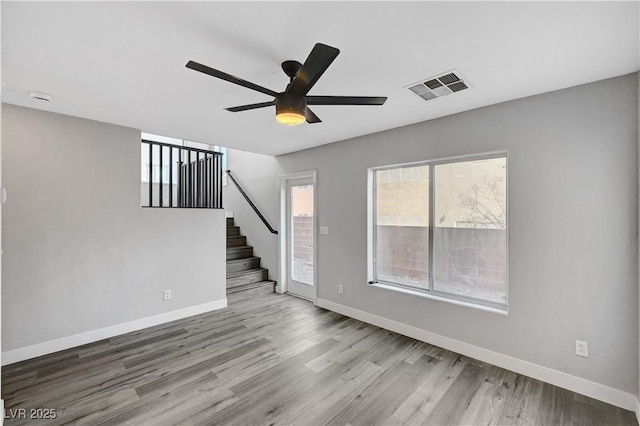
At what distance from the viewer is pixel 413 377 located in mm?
2631

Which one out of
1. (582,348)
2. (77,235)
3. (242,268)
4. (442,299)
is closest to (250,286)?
(242,268)

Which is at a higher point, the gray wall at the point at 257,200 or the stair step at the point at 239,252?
the gray wall at the point at 257,200

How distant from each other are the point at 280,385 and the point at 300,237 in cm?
277

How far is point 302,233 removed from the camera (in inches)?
198

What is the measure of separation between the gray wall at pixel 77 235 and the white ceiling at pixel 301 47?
1.64 ft

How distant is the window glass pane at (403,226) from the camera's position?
3.53 meters

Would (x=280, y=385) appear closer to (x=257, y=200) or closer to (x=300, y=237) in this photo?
(x=300, y=237)

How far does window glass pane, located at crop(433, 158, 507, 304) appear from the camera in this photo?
9.56ft

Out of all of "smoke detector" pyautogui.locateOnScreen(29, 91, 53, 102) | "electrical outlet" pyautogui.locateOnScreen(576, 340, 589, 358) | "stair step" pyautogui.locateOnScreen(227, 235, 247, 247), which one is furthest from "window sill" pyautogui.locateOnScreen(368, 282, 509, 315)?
"smoke detector" pyautogui.locateOnScreen(29, 91, 53, 102)

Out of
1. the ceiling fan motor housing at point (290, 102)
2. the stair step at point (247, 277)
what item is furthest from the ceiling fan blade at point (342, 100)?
the stair step at point (247, 277)

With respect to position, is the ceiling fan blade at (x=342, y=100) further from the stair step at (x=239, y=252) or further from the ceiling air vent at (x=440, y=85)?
the stair step at (x=239, y=252)

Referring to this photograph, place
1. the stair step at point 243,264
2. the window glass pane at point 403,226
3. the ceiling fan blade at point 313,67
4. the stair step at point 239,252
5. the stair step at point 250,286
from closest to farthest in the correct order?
1. the ceiling fan blade at point 313,67
2. the window glass pane at point 403,226
3. the stair step at point 250,286
4. the stair step at point 243,264
5. the stair step at point 239,252

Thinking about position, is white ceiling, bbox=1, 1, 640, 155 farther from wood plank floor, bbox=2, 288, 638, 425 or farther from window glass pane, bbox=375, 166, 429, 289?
wood plank floor, bbox=2, 288, 638, 425

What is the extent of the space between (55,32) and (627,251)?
424 centimetres
